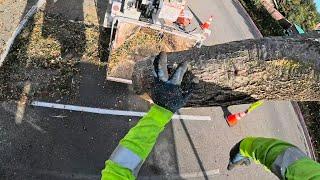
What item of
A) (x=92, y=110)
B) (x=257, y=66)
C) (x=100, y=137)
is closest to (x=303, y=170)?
(x=257, y=66)

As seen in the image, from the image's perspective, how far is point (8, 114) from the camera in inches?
318

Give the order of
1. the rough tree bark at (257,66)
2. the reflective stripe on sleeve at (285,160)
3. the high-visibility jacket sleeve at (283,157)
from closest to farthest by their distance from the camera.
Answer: the high-visibility jacket sleeve at (283,157)
the reflective stripe on sleeve at (285,160)
the rough tree bark at (257,66)

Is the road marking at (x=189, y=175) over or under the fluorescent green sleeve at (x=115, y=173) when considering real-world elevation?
under

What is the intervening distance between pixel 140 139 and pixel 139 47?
611cm

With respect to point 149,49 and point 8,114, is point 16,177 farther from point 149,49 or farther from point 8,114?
point 149,49

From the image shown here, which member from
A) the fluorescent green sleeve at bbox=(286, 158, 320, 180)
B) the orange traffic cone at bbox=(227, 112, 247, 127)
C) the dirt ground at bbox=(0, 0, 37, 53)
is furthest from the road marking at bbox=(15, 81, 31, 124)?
the fluorescent green sleeve at bbox=(286, 158, 320, 180)

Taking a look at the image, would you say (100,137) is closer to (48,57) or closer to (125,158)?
(48,57)

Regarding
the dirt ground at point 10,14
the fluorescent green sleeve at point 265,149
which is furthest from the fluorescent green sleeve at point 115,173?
the dirt ground at point 10,14

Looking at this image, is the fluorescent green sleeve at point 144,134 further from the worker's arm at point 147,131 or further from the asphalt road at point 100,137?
the asphalt road at point 100,137

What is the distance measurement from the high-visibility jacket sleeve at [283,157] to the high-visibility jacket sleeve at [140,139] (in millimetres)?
930

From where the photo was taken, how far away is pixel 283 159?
3457mm

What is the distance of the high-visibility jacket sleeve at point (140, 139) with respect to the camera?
3.63 metres

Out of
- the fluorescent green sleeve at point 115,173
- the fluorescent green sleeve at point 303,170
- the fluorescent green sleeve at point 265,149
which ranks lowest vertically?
the fluorescent green sleeve at point 115,173

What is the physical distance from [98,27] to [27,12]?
5.46 ft
